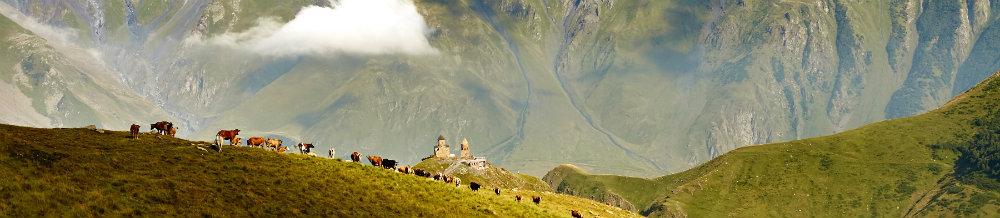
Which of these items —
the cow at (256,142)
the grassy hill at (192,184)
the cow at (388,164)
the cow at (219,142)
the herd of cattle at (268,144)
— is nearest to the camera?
the grassy hill at (192,184)

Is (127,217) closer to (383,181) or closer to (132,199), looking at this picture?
(132,199)

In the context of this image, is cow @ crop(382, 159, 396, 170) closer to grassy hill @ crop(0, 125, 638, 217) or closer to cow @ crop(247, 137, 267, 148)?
grassy hill @ crop(0, 125, 638, 217)

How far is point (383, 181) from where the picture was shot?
9112 centimetres

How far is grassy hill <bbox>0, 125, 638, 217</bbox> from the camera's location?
6844cm

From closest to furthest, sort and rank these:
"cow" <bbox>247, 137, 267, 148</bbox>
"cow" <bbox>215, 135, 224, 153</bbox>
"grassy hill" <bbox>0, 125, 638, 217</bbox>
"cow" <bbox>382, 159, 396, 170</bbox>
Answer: "grassy hill" <bbox>0, 125, 638, 217</bbox>
"cow" <bbox>215, 135, 224, 153</bbox>
"cow" <bbox>247, 137, 267, 148</bbox>
"cow" <bbox>382, 159, 396, 170</bbox>

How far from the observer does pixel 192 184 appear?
7569cm

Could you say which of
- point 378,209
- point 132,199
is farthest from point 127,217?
point 378,209

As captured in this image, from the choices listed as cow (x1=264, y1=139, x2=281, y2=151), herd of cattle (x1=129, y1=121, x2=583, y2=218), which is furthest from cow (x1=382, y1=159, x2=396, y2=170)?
cow (x1=264, y1=139, x2=281, y2=151)

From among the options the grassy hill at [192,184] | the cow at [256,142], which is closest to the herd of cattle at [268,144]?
the cow at [256,142]

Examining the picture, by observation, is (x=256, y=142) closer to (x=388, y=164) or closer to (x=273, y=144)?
(x=273, y=144)

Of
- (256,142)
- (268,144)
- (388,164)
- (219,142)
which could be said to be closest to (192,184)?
(219,142)

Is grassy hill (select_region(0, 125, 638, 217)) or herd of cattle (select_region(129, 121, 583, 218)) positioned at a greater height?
herd of cattle (select_region(129, 121, 583, 218))

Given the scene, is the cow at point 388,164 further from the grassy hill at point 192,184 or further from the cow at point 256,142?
the cow at point 256,142

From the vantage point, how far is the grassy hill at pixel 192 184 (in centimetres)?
6844
